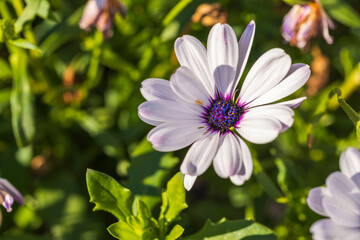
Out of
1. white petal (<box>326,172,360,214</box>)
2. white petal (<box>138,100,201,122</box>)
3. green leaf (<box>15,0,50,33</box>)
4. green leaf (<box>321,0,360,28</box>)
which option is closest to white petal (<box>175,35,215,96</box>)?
white petal (<box>138,100,201,122</box>)

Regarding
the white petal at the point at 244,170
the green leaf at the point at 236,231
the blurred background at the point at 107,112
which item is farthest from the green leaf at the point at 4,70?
the white petal at the point at 244,170

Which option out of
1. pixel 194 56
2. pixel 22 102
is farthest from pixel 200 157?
pixel 22 102

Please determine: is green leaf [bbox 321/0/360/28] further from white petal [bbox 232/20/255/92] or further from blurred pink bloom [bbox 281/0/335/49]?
white petal [bbox 232/20/255/92]

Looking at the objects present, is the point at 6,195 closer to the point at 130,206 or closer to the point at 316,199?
the point at 130,206

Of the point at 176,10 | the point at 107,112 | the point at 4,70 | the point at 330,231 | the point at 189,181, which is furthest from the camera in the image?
the point at 107,112

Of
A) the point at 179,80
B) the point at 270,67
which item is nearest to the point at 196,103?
the point at 179,80

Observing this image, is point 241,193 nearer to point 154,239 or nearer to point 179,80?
point 154,239
